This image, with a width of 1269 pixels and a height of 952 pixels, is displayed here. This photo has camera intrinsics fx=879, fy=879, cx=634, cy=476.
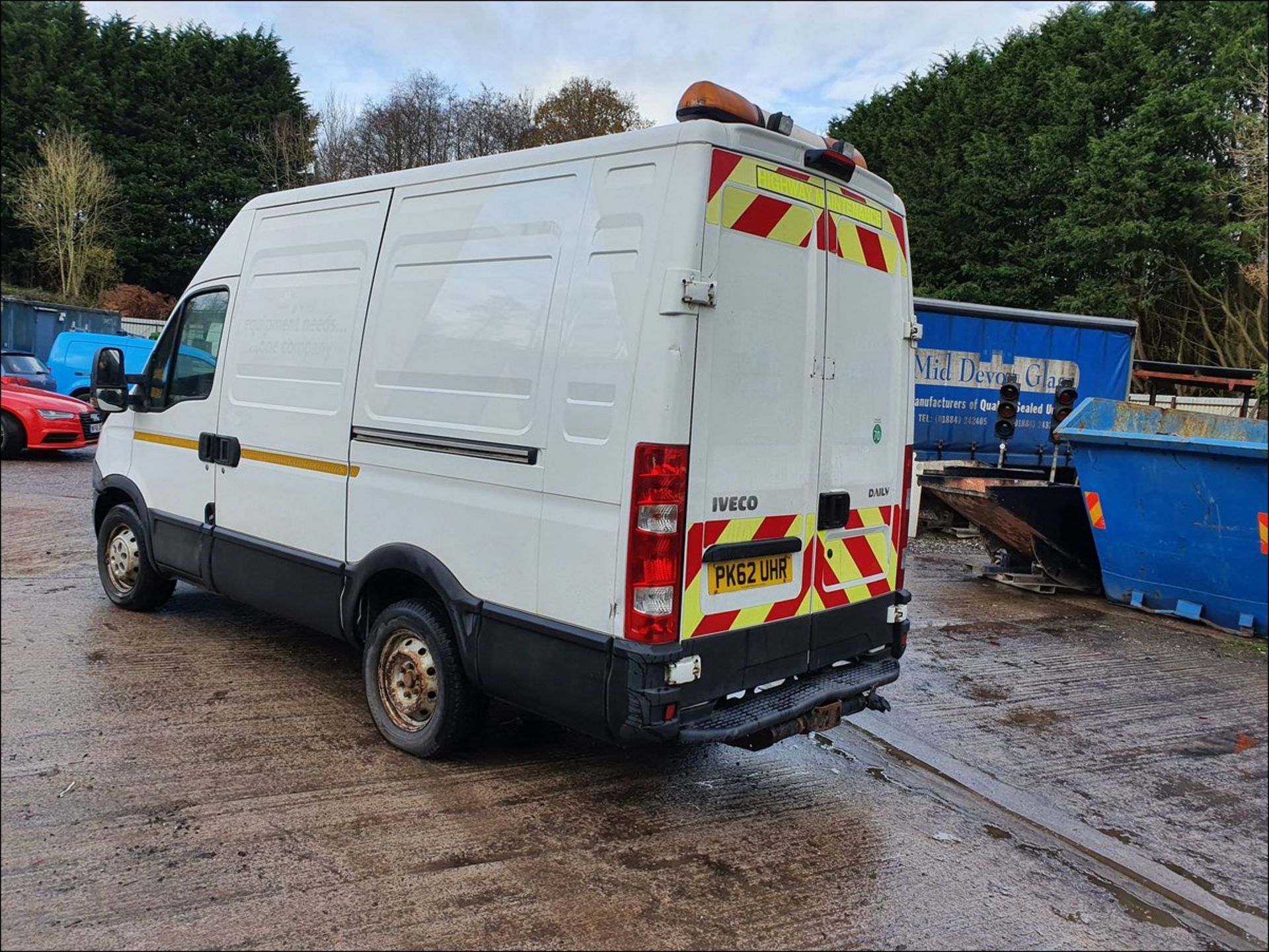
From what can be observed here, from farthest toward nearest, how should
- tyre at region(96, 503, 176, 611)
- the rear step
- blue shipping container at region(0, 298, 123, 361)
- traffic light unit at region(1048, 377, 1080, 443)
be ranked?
blue shipping container at region(0, 298, 123, 361) < traffic light unit at region(1048, 377, 1080, 443) < tyre at region(96, 503, 176, 611) < the rear step

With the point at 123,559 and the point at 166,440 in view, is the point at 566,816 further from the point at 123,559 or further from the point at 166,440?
the point at 123,559

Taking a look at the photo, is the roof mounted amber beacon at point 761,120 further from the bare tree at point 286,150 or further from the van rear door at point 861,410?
the bare tree at point 286,150

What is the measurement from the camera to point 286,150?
101ft

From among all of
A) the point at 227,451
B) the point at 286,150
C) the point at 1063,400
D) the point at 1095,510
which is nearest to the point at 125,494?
the point at 227,451

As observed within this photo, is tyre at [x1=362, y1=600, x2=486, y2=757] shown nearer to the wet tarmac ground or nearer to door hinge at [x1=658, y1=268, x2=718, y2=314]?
the wet tarmac ground

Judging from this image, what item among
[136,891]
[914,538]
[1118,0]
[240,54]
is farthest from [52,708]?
[240,54]

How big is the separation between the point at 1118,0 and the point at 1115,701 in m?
22.3

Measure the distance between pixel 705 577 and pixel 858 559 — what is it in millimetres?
1110

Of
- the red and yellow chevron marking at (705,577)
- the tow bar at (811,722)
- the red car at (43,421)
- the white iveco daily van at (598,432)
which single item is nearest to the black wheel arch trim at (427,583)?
the white iveco daily van at (598,432)

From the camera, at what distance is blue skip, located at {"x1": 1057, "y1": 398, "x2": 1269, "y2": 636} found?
20.3ft

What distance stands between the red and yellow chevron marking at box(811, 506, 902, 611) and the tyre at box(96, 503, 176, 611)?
4257mm

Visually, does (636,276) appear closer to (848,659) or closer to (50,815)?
(848,659)

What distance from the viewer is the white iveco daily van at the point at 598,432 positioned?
126 inches

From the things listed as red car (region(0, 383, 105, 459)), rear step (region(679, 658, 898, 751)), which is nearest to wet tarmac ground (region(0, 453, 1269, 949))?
red car (region(0, 383, 105, 459))
